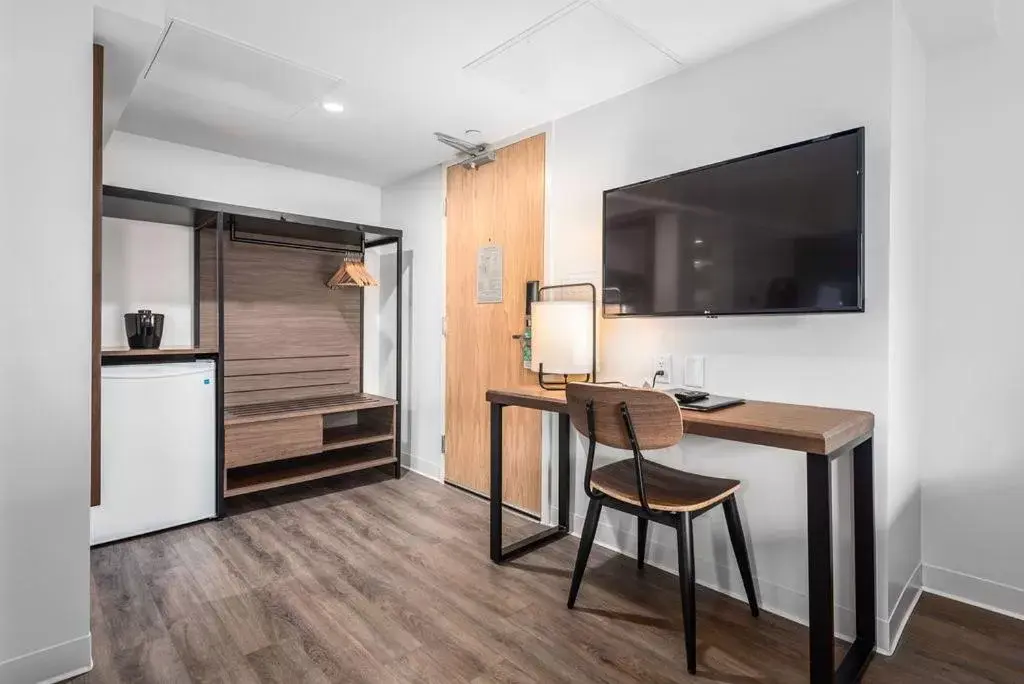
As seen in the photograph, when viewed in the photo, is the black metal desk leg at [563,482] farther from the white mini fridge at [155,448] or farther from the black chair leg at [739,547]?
the white mini fridge at [155,448]

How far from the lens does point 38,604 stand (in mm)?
1620

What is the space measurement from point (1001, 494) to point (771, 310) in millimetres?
1193

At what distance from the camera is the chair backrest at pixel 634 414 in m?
1.66

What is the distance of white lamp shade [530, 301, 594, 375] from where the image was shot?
8.02 ft

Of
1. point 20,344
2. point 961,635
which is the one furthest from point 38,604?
point 961,635

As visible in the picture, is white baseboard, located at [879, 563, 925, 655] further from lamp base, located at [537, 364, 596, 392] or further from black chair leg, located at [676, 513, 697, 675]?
lamp base, located at [537, 364, 596, 392]

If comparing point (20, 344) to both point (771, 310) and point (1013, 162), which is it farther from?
point (1013, 162)

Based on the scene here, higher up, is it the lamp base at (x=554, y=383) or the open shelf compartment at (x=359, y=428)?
the lamp base at (x=554, y=383)

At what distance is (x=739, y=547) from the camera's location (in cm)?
200

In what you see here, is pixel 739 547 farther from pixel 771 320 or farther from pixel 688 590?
pixel 771 320

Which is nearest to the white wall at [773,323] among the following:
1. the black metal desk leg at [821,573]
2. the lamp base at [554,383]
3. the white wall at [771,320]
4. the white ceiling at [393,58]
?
the white wall at [771,320]

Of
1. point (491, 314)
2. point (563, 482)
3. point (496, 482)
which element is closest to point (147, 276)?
point (491, 314)

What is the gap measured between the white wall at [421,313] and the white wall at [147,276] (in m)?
1.39

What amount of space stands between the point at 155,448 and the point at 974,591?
12.5ft
